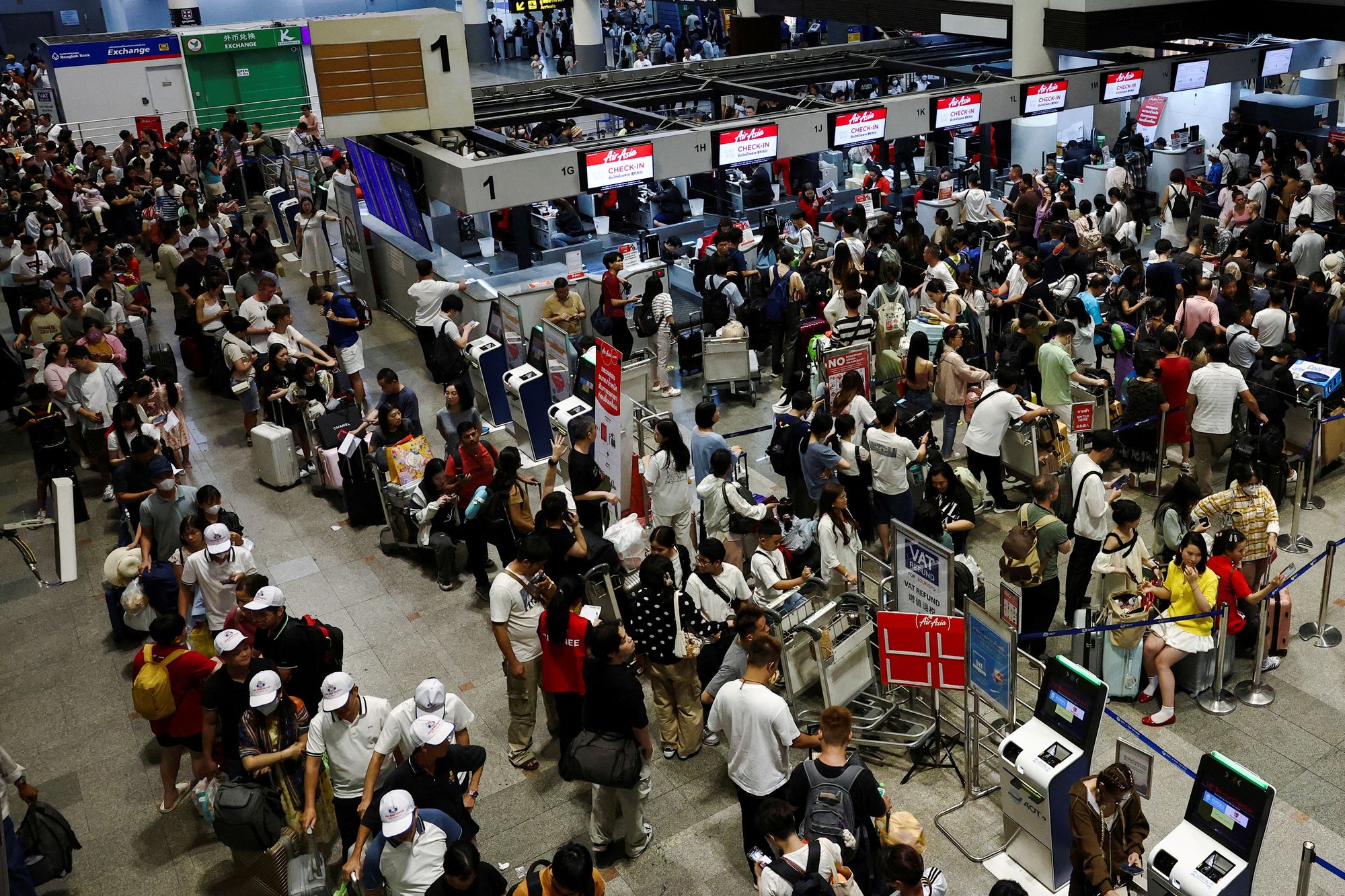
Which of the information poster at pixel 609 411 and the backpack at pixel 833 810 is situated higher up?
the information poster at pixel 609 411

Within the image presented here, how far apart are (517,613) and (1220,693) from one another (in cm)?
439

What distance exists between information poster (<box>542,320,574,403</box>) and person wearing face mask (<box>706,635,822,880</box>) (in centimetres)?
561

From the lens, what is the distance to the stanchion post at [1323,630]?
312 inches

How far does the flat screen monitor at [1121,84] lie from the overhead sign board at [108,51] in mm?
20211

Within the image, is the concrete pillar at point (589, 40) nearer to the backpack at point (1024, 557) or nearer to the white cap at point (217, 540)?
the white cap at point (217, 540)

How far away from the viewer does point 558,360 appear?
11.5m

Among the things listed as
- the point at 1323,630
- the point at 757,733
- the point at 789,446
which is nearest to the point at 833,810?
the point at 757,733

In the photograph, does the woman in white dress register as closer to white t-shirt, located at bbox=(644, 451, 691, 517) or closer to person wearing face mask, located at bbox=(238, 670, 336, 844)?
white t-shirt, located at bbox=(644, 451, 691, 517)

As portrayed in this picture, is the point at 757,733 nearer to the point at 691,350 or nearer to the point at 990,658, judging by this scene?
the point at 990,658

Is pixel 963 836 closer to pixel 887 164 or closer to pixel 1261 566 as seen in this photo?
pixel 1261 566

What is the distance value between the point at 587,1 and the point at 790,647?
28440 millimetres

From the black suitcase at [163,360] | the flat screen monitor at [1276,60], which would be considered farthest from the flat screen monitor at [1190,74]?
the black suitcase at [163,360]

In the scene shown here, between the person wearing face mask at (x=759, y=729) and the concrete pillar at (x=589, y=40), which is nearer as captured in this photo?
the person wearing face mask at (x=759, y=729)

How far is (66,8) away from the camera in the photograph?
41.8 m
